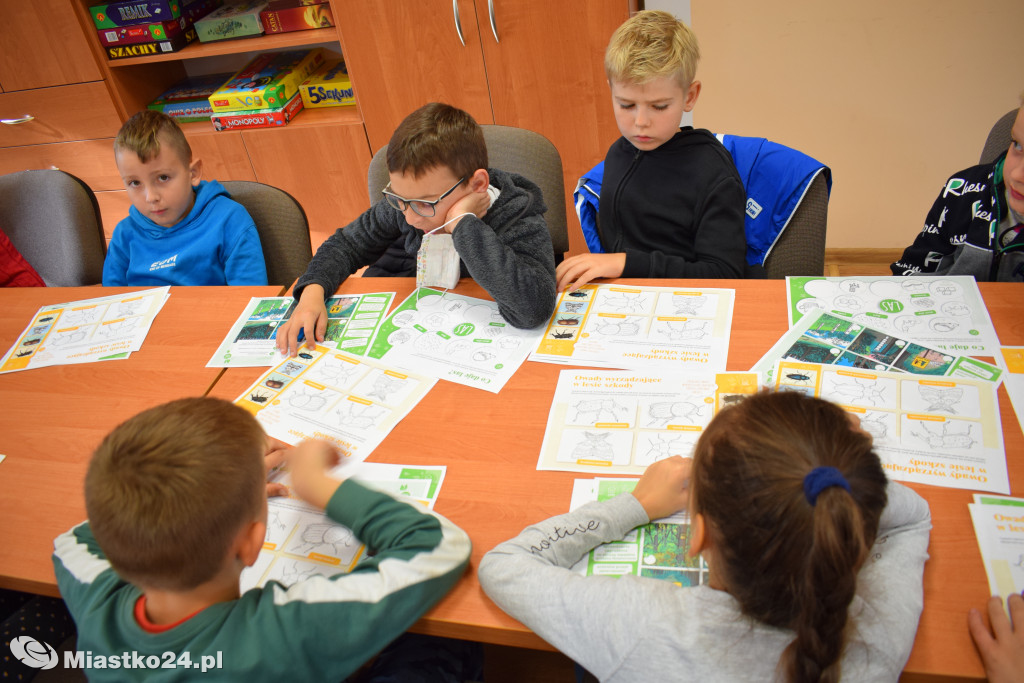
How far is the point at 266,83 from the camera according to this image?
9.78 ft

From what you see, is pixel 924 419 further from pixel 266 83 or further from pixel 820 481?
pixel 266 83

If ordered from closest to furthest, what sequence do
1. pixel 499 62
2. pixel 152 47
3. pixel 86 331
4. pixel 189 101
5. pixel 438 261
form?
pixel 438 261
pixel 86 331
pixel 499 62
pixel 152 47
pixel 189 101

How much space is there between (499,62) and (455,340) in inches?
65.4

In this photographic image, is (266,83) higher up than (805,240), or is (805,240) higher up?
(266,83)

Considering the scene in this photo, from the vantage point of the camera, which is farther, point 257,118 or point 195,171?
point 257,118

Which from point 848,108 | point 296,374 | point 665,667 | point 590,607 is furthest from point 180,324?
point 848,108

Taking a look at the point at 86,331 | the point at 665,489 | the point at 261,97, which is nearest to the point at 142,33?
the point at 261,97

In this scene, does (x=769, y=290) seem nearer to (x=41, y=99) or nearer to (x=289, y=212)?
(x=289, y=212)

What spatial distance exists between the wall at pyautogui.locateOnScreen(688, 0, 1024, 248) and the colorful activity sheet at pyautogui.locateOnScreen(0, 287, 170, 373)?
2018 millimetres

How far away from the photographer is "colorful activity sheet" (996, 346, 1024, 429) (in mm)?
1032

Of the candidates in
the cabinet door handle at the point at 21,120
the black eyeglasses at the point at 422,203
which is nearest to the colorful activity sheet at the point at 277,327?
the black eyeglasses at the point at 422,203

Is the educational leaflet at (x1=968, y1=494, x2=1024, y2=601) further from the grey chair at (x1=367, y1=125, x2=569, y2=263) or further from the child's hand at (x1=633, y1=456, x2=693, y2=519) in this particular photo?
the grey chair at (x1=367, y1=125, x2=569, y2=263)

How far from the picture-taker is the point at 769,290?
1351mm

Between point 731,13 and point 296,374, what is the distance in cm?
196
